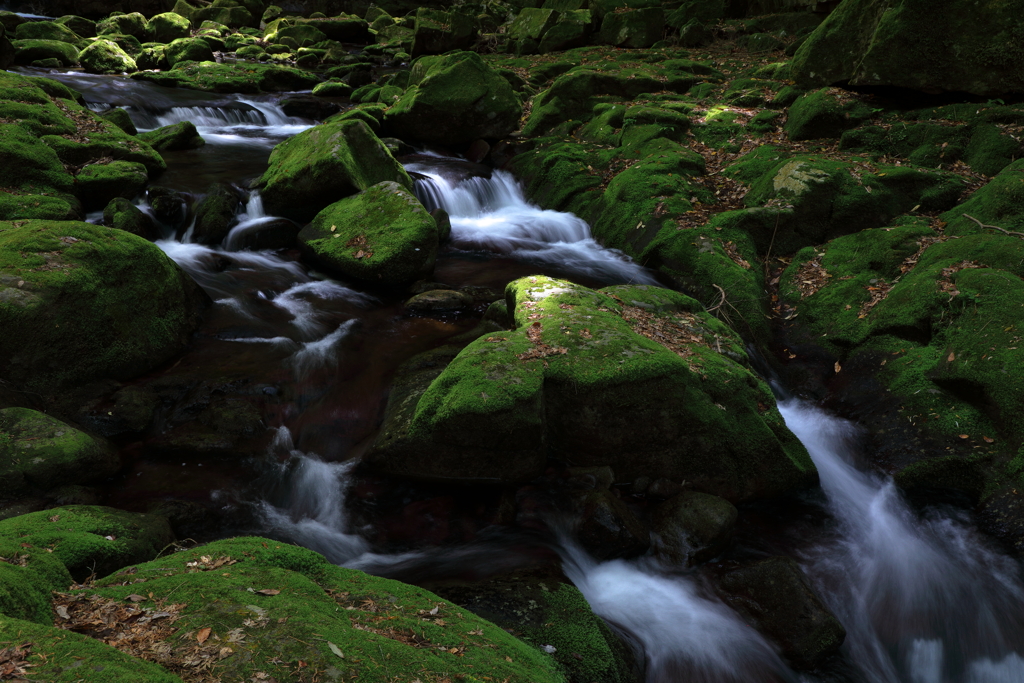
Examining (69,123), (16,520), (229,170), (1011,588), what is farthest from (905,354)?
(69,123)

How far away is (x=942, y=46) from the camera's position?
35.4ft

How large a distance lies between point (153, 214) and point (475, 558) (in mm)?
8954

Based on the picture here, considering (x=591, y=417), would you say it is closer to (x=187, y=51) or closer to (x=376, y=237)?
(x=376, y=237)

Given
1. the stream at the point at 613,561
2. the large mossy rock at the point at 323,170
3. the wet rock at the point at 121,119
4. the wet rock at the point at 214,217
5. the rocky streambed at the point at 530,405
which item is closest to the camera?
the rocky streambed at the point at 530,405

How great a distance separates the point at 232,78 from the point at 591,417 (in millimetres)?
21547

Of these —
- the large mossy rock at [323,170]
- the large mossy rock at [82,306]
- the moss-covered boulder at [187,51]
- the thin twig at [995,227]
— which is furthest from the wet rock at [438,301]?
the moss-covered boulder at [187,51]

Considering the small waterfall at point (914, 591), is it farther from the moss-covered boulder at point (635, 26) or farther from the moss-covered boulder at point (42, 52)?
the moss-covered boulder at point (42, 52)

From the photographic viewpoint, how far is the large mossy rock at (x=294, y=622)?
7.53ft

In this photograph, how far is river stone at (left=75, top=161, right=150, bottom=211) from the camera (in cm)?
980

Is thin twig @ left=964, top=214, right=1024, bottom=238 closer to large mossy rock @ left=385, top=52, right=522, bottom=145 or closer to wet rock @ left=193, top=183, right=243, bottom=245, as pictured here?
large mossy rock @ left=385, top=52, right=522, bottom=145

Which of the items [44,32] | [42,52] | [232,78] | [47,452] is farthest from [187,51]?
[47,452]

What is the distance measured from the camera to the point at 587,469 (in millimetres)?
5883

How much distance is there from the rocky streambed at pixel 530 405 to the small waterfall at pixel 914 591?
28 mm

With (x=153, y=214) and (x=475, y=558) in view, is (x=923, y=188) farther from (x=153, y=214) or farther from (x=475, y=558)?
(x=153, y=214)
